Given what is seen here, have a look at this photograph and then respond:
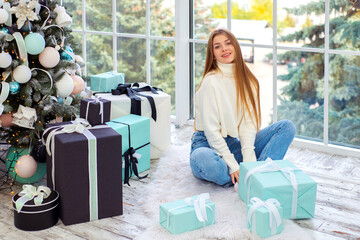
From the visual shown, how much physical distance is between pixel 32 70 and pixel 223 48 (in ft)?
3.29

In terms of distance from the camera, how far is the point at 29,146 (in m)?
2.92

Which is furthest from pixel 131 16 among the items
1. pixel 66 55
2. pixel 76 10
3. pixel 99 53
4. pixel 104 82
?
pixel 66 55

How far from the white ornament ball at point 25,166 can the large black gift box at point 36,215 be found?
0.40 metres

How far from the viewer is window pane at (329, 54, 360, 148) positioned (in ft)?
11.2

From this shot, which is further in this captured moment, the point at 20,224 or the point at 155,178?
the point at 155,178

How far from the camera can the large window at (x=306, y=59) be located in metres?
3.39

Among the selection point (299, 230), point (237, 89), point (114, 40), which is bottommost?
point (299, 230)

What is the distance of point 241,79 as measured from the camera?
295 cm

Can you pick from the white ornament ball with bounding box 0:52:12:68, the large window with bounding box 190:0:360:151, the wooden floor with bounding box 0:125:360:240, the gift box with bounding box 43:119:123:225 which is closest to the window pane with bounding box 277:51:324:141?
the large window with bounding box 190:0:360:151

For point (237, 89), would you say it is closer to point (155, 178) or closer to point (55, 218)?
point (155, 178)

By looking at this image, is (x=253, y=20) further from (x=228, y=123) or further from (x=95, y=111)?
(x=95, y=111)

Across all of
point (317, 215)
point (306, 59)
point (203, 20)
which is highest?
point (203, 20)

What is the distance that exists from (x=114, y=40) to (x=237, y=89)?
1658 mm

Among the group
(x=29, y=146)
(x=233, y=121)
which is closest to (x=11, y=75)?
(x=29, y=146)
